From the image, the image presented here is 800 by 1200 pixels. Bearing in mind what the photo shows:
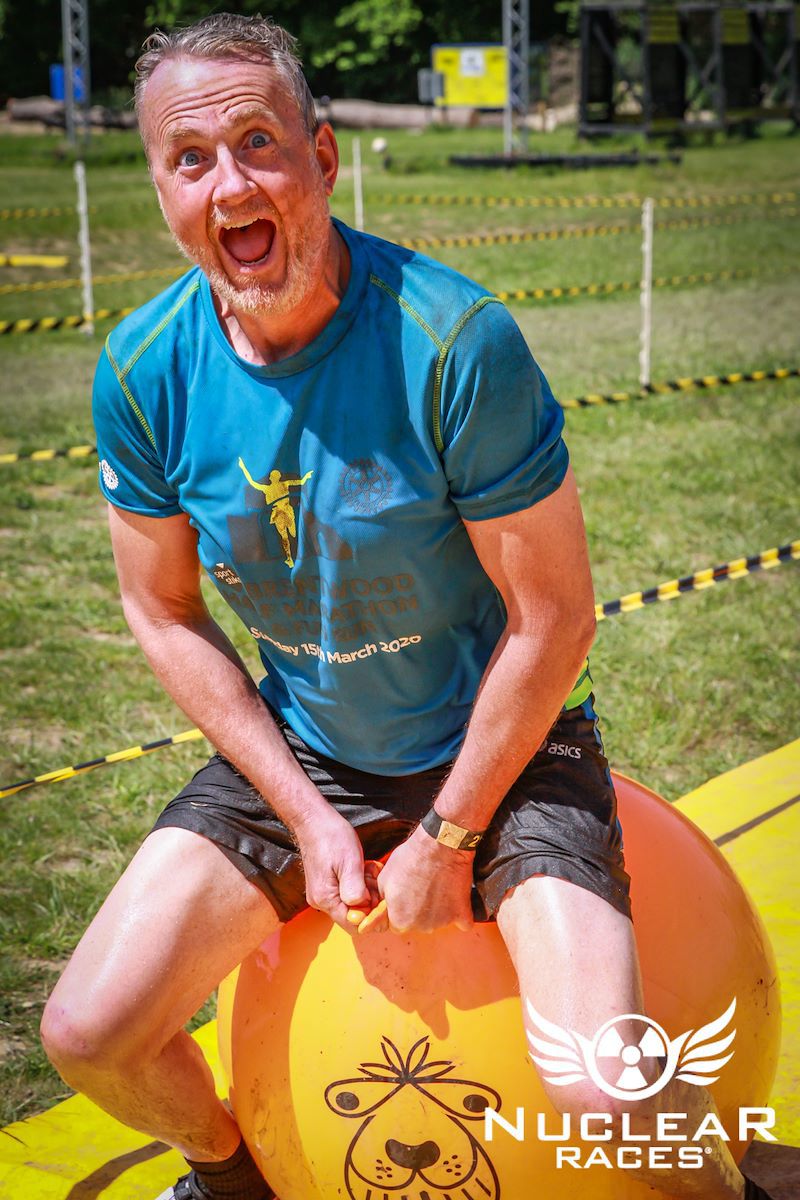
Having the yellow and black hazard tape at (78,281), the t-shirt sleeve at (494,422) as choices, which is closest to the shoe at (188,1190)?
the t-shirt sleeve at (494,422)

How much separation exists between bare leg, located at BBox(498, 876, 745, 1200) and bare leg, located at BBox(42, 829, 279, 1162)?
0.49 meters

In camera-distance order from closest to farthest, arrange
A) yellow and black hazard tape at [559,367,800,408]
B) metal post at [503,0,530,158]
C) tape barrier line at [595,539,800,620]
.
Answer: tape barrier line at [595,539,800,620] → yellow and black hazard tape at [559,367,800,408] → metal post at [503,0,530,158]

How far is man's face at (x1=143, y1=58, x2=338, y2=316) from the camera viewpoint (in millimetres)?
2062

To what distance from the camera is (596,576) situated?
6.01m

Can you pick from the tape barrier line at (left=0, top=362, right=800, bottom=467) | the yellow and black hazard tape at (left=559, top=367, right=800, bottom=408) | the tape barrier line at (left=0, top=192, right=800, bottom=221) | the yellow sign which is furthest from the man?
the yellow sign

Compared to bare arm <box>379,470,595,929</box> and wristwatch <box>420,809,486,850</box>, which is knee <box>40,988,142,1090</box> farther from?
wristwatch <box>420,809,486,850</box>

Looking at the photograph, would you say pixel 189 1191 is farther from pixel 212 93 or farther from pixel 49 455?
pixel 49 455

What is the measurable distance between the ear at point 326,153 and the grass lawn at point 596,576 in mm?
2139

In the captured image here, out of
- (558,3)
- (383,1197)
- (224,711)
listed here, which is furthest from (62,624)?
(558,3)

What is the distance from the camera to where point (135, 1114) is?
2.31 meters

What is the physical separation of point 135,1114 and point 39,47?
1869 inches

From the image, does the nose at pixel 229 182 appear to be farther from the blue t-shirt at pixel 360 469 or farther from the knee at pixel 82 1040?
the knee at pixel 82 1040

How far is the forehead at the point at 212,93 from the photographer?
6.75ft

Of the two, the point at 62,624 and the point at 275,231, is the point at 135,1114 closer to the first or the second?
the point at 275,231
